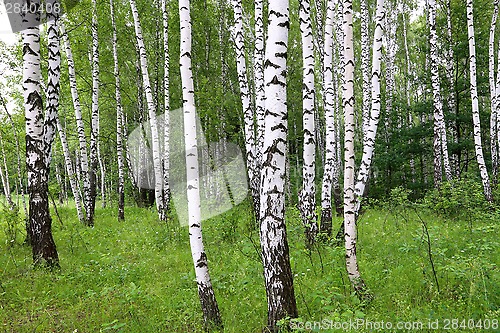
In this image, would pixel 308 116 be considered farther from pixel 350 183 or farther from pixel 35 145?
pixel 35 145

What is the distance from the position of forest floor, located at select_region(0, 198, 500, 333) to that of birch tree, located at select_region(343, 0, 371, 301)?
0.29 metres

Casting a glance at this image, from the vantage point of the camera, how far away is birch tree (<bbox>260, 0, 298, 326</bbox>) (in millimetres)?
3857

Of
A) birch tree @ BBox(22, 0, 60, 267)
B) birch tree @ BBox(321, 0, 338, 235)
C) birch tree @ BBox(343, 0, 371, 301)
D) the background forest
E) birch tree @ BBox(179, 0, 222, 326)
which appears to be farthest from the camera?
birch tree @ BBox(321, 0, 338, 235)

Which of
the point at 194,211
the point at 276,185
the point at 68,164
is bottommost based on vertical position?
the point at 68,164

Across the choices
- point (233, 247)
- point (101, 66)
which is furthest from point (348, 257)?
point (101, 66)

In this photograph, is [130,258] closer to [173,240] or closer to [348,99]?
[173,240]

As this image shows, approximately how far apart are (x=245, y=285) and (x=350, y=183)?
7.97 ft

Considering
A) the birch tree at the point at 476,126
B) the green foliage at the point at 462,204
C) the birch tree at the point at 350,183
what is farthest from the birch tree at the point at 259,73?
the birch tree at the point at 476,126

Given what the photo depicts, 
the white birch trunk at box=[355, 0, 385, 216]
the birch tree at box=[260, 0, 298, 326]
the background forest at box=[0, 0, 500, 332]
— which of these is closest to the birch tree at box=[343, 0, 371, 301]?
the background forest at box=[0, 0, 500, 332]

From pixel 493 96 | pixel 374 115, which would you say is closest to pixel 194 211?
pixel 374 115

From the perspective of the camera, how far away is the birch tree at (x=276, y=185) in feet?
12.7

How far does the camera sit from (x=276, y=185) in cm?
392

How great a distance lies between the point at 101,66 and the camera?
1745cm

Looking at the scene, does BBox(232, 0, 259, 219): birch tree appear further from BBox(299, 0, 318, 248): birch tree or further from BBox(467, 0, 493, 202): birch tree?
BBox(467, 0, 493, 202): birch tree
